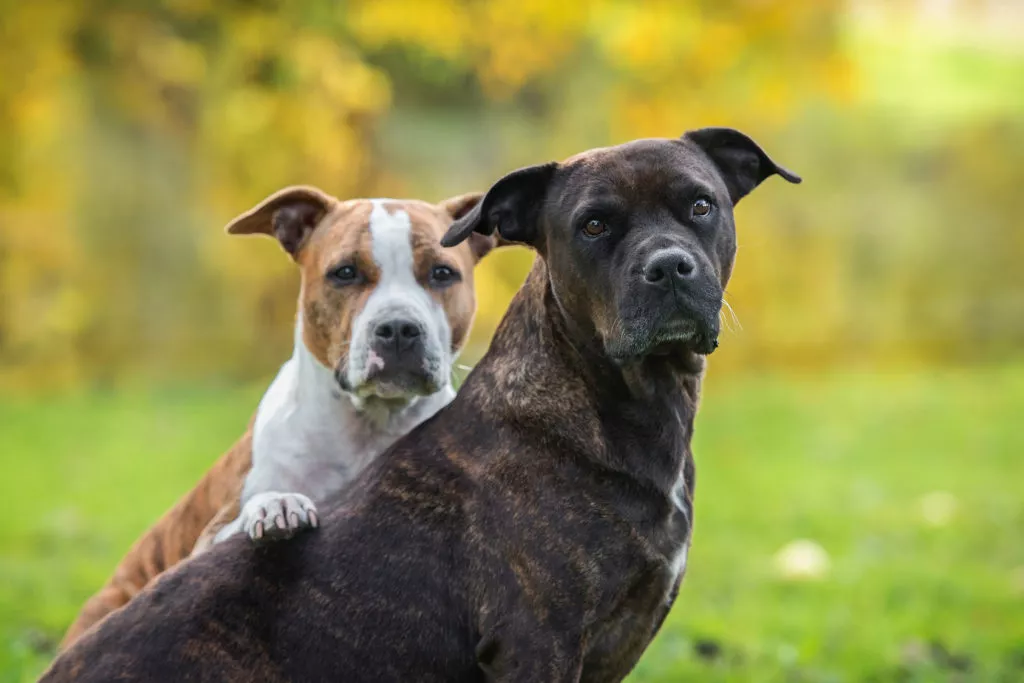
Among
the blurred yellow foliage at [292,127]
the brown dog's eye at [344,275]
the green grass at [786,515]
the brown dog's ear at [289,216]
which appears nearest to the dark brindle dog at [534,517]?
the brown dog's eye at [344,275]

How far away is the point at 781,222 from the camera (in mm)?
16609

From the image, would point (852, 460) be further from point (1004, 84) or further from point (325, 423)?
point (325, 423)

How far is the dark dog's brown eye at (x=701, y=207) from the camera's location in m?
3.68

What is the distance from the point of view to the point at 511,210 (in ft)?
12.7

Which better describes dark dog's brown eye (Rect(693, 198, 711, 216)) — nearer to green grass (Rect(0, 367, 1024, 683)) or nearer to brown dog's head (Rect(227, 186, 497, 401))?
brown dog's head (Rect(227, 186, 497, 401))

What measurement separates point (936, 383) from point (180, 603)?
44.5 ft

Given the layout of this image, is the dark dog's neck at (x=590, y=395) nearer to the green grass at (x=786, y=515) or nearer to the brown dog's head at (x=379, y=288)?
the brown dog's head at (x=379, y=288)

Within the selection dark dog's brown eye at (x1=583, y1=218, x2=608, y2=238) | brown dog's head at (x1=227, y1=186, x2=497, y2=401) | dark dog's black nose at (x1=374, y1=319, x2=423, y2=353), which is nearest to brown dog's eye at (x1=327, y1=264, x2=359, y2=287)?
brown dog's head at (x1=227, y1=186, x2=497, y2=401)

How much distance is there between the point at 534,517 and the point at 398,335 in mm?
1203

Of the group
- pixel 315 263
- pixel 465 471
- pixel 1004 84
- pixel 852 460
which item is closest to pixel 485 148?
pixel 852 460

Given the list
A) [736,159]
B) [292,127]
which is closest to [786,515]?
[292,127]

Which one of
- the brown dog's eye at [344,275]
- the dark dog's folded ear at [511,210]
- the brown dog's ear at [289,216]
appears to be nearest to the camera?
the dark dog's folded ear at [511,210]

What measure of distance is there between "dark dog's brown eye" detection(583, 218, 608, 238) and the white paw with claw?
1.15 metres

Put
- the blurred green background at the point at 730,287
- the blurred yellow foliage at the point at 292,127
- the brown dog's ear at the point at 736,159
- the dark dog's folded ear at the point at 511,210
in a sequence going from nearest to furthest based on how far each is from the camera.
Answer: the dark dog's folded ear at the point at 511,210
the brown dog's ear at the point at 736,159
the blurred green background at the point at 730,287
the blurred yellow foliage at the point at 292,127
